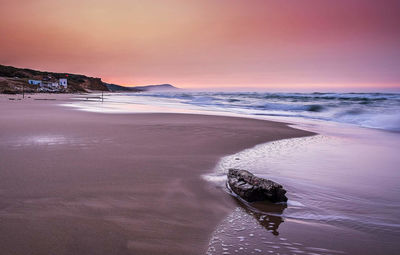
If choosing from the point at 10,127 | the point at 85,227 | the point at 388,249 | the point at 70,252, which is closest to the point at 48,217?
the point at 85,227

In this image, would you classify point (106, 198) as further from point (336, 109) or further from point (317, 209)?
point (336, 109)

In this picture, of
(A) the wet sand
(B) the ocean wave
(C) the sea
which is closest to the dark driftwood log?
(C) the sea

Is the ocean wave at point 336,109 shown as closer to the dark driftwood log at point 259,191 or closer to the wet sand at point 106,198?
the dark driftwood log at point 259,191

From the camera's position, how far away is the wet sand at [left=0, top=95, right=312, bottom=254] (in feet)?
6.13

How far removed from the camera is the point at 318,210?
257 cm

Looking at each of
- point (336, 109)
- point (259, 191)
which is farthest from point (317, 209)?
point (336, 109)

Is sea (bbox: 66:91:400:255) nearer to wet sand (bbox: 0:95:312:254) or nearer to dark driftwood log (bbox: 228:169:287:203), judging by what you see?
dark driftwood log (bbox: 228:169:287:203)

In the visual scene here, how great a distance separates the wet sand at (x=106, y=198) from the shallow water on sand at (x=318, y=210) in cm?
26

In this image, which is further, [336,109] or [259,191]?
[336,109]

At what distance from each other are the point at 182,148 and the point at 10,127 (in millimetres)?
5055

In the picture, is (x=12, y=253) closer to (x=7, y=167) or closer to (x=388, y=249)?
(x=7, y=167)

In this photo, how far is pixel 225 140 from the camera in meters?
6.06

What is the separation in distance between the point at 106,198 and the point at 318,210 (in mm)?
2215

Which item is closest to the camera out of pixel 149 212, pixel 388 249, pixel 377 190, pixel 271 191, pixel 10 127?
pixel 388 249
